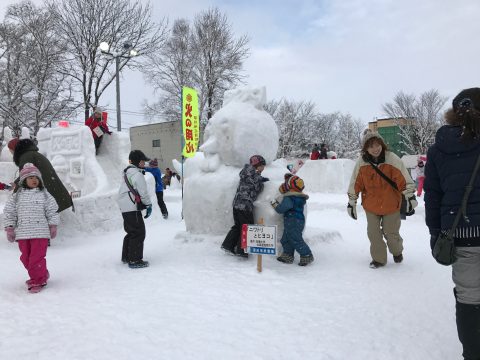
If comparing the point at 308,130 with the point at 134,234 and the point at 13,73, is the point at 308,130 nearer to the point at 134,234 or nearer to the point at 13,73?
the point at 13,73

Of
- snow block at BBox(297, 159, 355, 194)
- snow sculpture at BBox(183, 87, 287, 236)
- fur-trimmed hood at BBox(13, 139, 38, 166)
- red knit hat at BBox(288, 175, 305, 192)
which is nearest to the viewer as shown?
red knit hat at BBox(288, 175, 305, 192)

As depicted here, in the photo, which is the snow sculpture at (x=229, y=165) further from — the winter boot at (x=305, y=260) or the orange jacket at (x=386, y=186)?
the orange jacket at (x=386, y=186)

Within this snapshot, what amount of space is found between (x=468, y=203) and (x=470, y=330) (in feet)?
2.34

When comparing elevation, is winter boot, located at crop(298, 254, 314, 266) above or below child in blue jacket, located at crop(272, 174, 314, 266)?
below

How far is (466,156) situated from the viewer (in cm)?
211

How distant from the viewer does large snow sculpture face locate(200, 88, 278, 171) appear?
5098mm

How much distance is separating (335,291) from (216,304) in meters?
1.22

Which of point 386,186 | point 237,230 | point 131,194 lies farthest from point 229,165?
point 386,186

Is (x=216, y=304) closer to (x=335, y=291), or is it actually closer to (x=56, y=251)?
(x=335, y=291)

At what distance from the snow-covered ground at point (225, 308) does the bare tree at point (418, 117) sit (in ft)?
90.9

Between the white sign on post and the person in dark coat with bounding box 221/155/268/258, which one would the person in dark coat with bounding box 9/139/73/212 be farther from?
the white sign on post

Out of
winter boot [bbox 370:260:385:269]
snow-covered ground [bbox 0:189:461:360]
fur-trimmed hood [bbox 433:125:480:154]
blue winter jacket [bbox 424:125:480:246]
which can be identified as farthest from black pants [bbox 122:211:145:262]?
fur-trimmed hood [bbox 433:125:480:154]

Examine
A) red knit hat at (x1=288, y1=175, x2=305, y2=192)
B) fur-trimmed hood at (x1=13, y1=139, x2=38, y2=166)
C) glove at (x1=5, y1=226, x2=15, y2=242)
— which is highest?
fur-trimmed hood at (x1=13, y1=139, x2=38, y2=166)

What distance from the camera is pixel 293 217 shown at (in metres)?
4.54
